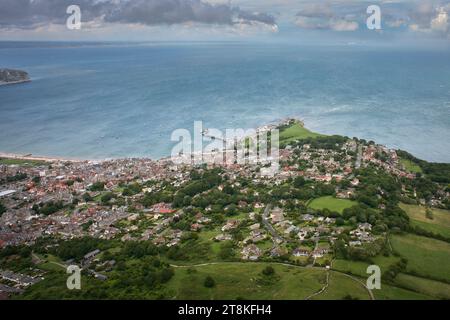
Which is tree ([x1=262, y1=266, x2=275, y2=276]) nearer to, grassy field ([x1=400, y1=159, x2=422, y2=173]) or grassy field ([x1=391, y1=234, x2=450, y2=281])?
grassy field ([x1=391, y1=234, x2=450, y2=281])

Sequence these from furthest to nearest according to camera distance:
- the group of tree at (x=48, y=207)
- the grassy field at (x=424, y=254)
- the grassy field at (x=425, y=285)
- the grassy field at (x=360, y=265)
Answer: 1. the group of tree at (x=48, y=207)
2. the grassy field at (x=424, y=254)
3. the grassy field at (x=360, y=265)
4. the grassy field at (x=425, y=285)

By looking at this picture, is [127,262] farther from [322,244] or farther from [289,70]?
[289,70]

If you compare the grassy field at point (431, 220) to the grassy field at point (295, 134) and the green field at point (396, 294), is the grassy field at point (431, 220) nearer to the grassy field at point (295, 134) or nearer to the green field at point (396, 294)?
the green field at point (396, 294)

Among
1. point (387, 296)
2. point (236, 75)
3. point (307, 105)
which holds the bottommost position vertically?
point (387, 296)

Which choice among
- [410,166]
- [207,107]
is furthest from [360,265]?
[207,107]

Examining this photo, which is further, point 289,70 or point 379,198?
point 289,70

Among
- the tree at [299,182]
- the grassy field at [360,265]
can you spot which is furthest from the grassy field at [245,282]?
the tree at [299,182]
